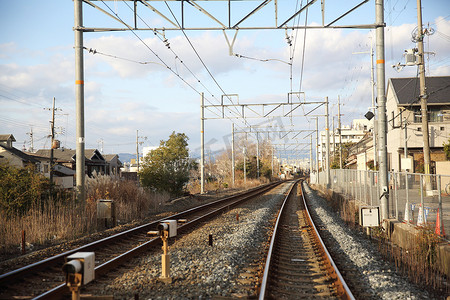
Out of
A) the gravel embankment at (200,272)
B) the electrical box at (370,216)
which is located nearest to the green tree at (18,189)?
the gravel embankment at (200,272)

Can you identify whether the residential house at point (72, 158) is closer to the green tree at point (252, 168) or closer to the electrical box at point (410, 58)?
the green tree at point (252, 168)

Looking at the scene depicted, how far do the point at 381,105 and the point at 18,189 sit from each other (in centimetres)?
1175

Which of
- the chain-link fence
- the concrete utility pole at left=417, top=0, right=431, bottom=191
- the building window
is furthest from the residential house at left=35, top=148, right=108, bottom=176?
the chain-link fence

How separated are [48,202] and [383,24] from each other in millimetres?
12263

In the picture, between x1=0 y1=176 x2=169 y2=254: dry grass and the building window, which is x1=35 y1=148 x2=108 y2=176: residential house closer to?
the building window

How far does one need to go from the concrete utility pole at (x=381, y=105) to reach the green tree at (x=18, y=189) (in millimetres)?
11030

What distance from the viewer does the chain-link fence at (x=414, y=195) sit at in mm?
10227

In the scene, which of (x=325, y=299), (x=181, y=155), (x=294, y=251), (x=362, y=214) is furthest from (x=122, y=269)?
(x=181, y=155)

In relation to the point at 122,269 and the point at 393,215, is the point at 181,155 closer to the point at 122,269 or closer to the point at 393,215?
the point at 393,215

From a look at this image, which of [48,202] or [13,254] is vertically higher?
[48,202]

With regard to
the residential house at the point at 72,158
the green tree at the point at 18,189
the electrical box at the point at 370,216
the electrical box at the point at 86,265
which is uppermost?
the residential house at the point at 72,158

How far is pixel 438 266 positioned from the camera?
28.4ft

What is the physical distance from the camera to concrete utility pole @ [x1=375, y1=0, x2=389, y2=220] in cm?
1265

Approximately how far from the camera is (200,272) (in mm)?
7938
